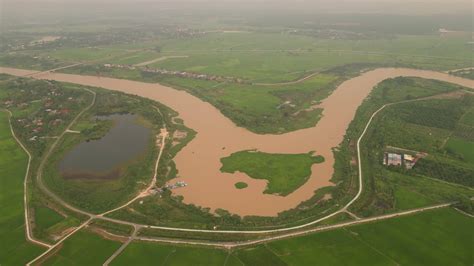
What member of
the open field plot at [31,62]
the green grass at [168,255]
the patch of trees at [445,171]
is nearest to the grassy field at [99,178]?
the green grass at [168,255]

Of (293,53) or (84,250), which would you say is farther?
(293,53)

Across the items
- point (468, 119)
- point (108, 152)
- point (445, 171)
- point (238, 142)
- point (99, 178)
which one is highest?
point (468, 119)

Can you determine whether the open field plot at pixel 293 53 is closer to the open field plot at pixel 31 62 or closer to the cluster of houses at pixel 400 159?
the open field plot at pixel 31 62

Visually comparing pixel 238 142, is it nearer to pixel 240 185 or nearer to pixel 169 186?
pixel 240 185

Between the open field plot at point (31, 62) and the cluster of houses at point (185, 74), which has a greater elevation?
the open field plot at point (31, 62)

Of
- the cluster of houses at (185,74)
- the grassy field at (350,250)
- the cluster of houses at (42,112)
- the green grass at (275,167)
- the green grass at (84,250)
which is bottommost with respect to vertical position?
the green grass at (84,250)

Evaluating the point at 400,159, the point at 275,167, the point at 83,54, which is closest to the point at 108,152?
the point at 275,167

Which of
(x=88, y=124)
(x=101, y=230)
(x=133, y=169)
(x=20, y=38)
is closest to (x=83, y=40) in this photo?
(x=20, y=38)
